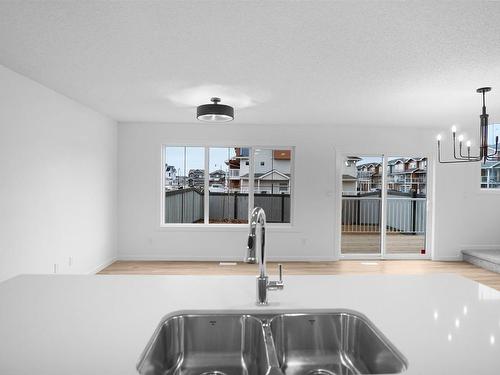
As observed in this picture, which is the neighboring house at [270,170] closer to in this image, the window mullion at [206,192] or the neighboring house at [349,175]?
the window mullion at [206,192]

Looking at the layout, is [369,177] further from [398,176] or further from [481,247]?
[481,247]

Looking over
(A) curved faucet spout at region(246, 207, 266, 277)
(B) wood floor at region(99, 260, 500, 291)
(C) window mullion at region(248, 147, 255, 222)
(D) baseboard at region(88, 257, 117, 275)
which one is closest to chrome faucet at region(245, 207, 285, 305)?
(A) curved faucet spout at region(246, 207, 266, 277)

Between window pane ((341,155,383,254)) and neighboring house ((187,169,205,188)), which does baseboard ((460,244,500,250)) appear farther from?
neighboring house ((187,169,205,188))

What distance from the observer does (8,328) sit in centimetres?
107

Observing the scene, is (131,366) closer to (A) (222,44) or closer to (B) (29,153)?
(A) (222,44)

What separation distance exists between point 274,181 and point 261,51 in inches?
141

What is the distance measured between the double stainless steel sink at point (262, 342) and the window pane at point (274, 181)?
15.2 feet

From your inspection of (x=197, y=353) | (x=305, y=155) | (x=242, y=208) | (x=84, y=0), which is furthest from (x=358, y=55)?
(x=242, y=208)

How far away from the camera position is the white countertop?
35.5 inches

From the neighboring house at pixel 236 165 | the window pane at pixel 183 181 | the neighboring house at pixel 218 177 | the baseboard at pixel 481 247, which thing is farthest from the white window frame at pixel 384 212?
the window pane at pixel 183 181

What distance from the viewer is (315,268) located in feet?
17.3

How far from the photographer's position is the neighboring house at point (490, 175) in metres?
6.00

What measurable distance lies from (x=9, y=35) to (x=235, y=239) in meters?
4.22

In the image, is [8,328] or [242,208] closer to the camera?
[8,328]
